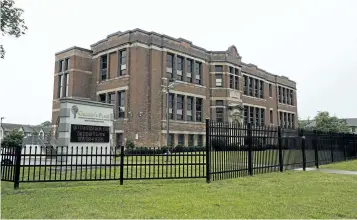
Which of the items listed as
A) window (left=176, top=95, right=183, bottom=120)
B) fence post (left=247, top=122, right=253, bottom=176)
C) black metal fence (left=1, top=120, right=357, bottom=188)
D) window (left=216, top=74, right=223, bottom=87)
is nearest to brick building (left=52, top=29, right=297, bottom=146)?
window (left=216, top=74, right=223, bottom=87)

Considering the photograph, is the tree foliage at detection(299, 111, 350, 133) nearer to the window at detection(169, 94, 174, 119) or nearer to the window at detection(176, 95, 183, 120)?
A: the window at detection(176, 95, 183, 120)

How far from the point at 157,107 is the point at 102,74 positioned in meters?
8.21

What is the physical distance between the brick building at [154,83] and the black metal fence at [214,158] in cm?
1565

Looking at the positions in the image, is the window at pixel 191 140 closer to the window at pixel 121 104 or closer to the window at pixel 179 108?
the window at pixel 179 108

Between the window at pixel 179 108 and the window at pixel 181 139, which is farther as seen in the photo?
the window at pixel 179 108

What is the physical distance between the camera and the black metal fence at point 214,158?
28.9 ft

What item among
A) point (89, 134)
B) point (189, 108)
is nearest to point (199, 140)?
point (189, 108)

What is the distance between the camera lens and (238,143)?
10.5m

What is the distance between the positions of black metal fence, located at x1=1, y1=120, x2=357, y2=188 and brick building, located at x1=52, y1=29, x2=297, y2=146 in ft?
51.3

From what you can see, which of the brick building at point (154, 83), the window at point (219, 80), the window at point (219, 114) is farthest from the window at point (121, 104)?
the window at point (219, 80)

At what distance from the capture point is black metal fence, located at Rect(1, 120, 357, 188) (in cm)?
882

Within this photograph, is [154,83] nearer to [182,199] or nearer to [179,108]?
[179,108]

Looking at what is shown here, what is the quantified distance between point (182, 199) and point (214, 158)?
10.0 feet

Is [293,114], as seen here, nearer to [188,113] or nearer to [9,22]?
[188,113]
